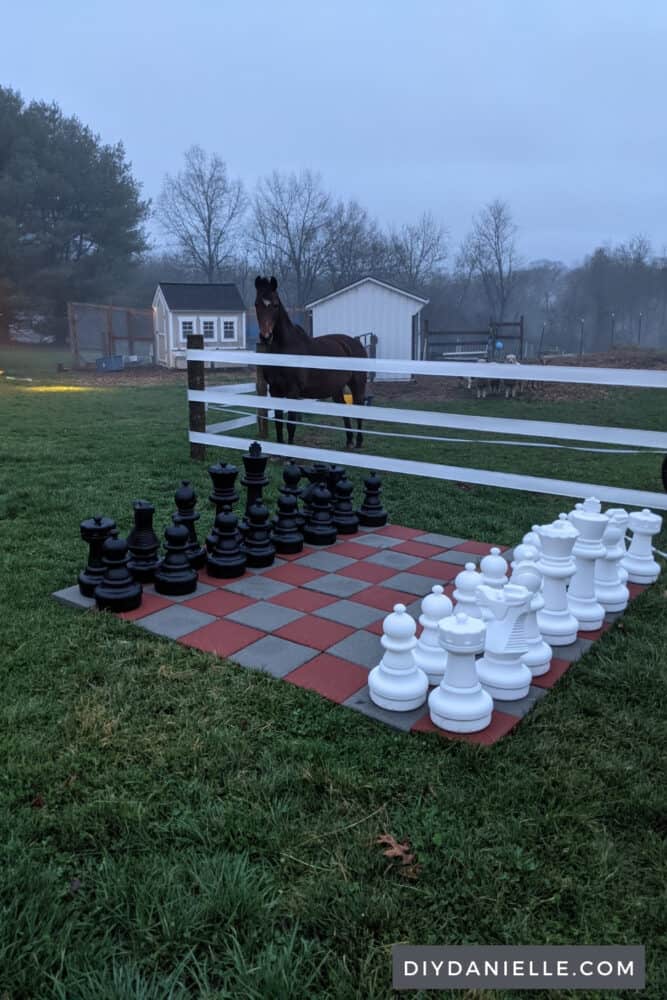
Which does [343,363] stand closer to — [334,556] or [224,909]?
[334,556]

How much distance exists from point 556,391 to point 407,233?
28656mm

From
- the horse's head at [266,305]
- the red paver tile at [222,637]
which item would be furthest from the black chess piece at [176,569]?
the horse's head at [266,305]

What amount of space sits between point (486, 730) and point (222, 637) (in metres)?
1.20

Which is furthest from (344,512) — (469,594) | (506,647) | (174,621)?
(506,647)

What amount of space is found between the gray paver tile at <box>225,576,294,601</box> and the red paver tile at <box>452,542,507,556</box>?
4.20 ft

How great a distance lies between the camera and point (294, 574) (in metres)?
3.68

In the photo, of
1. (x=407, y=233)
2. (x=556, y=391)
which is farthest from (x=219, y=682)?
(x=407, y=233)

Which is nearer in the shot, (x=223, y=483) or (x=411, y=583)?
(x=411, y=583)

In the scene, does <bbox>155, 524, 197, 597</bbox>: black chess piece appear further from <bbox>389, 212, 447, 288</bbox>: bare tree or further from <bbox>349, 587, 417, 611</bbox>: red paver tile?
<bbox>389, 212, 447, 288</bbox>: bare tree

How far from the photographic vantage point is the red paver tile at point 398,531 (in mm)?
4530

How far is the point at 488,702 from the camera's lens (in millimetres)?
2238

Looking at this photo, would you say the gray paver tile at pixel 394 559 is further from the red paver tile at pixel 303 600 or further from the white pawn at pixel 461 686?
the white pawn at pixel 461 686

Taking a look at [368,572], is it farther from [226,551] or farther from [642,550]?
[642,550]

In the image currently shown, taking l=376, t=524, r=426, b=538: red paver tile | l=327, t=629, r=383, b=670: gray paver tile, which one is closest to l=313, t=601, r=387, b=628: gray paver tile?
l=327, t=629, r=383, b=670: gray paver tile
